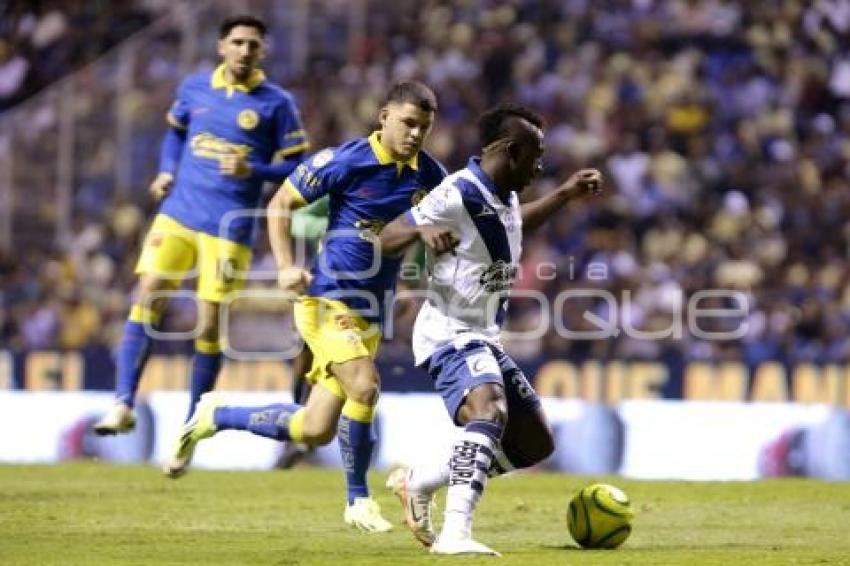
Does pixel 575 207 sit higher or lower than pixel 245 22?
lower

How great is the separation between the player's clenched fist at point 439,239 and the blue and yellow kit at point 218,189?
17.1 ft

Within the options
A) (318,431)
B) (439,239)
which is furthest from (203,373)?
(439,239)

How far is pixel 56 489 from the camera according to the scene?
45.0 ft

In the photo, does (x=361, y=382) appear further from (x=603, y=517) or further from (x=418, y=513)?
(x=603, y=517)

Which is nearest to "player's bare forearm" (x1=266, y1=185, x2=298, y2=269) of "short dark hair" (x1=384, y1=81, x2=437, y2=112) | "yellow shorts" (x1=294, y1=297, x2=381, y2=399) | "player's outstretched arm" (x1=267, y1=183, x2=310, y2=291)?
"player's outstretched arm" (x1=267, y1=183, x2=310, y2=291)

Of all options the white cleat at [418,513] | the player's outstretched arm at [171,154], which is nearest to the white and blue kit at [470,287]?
the white cleat at [418,513]

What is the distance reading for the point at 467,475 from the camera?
352 inches

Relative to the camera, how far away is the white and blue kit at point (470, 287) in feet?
30.9

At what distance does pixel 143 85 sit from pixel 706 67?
6965 millimetres

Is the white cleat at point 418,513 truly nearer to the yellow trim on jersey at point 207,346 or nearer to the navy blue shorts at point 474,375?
the navy blue shorts at point 474,375

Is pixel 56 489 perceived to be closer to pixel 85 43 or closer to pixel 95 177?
pixel 95 177

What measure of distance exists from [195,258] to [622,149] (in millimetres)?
10039

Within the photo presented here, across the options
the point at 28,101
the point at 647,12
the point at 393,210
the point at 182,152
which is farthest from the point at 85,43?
the point at 393,210

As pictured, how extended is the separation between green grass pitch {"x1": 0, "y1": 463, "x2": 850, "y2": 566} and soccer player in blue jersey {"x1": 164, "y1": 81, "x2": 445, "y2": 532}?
0.57 m
